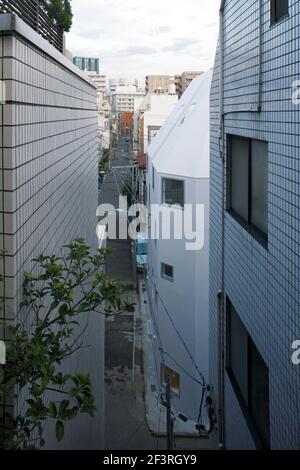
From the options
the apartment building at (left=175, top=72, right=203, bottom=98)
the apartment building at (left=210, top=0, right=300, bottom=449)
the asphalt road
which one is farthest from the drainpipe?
the apartment building at (left=175, top=72, right=203, bottom=98)

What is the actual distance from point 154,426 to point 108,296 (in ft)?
39.3

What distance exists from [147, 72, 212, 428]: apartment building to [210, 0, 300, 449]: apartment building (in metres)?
5.36

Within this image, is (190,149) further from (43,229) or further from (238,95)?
(43,229)

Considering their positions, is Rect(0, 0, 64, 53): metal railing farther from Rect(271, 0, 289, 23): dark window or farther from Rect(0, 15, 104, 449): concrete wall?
Rect(271, 0, 289, 23): dark window

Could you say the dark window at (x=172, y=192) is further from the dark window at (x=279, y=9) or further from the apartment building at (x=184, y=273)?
the dark window at (x=279, y=9)

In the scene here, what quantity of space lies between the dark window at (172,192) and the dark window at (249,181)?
23.8 ft

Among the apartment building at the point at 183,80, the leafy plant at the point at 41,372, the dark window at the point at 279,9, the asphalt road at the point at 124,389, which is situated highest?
the apartment building at the point at 183,80

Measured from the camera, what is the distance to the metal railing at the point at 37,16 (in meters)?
4.48

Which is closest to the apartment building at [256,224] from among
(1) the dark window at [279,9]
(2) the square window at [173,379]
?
(1) the dark window at [279,9]

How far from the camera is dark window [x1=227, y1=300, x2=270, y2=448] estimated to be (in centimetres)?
529

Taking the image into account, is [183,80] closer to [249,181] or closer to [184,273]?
[184,273]

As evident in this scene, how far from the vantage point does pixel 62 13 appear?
22.9 ft

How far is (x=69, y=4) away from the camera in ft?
23.7

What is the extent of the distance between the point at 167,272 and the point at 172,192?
2.11 meters
